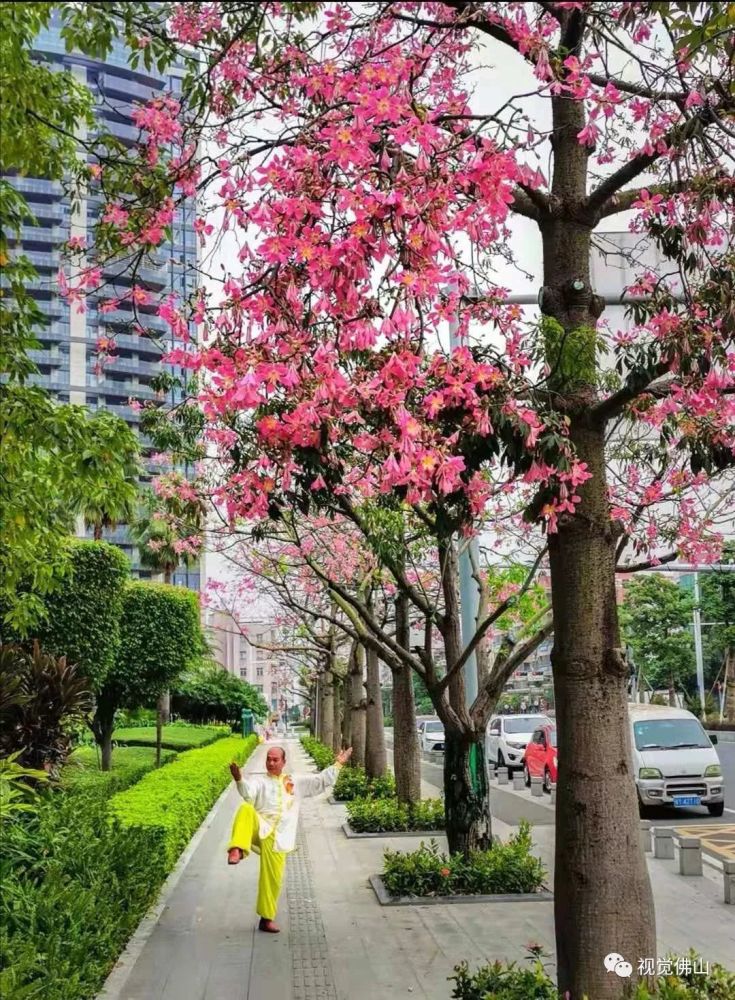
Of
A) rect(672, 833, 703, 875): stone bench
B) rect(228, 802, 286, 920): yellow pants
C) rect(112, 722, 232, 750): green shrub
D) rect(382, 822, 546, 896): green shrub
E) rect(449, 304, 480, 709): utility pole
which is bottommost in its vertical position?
rect(112, 722, 232, 750): green shrub

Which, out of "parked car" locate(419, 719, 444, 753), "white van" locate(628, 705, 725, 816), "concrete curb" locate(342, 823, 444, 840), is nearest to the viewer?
"concrete curb" locate(342, 823, 444, 840)

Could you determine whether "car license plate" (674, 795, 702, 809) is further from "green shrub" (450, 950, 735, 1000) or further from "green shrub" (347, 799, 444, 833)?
"green shrub" (450, 950, 735, 1000)

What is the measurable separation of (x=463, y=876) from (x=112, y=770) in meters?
13.3

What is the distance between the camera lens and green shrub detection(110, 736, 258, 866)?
10.4 metres

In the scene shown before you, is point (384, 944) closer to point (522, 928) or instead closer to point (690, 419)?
point (522, 928)

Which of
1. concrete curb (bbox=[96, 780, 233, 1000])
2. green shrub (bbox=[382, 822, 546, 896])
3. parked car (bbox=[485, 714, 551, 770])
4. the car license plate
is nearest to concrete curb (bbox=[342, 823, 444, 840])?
concrete curb (bbox=[96, 780, 233, 1000])

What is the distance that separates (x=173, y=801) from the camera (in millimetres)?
12367

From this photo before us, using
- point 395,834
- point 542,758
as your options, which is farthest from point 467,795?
point 542,758

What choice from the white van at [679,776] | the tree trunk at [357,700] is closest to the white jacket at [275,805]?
the white van at [679,776]

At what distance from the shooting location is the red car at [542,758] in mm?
20078

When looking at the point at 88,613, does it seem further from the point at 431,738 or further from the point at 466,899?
the point at 431,738

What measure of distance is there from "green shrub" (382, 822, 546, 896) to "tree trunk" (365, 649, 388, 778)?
8.48m

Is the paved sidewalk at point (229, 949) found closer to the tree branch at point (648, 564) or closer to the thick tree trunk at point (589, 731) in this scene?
the thick tree trunk at point (589, 731)

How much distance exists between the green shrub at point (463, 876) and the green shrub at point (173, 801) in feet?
7.44
